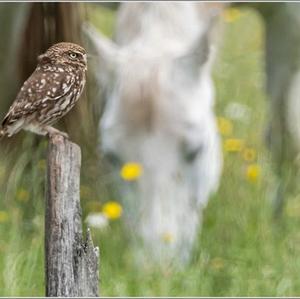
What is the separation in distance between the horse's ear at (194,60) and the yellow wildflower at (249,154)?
891 mm

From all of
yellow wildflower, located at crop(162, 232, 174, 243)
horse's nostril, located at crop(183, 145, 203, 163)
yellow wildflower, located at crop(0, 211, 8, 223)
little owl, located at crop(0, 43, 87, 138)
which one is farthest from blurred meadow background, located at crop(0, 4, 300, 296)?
little owl, located at crop(0, 43, 87, 138)

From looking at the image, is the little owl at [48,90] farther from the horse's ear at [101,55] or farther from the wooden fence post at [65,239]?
the horse's ear at [101,55]

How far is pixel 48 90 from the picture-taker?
343cm

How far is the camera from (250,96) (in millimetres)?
8352

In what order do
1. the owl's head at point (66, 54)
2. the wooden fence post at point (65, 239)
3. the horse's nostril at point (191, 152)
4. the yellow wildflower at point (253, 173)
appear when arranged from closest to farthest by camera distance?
1. the wooden fence post at point (65, 239)
2. the owl's head at point (66, 54)
3. the horse's nostril at point (191, 152)
4. the yellow wildflower at point (253, 173)

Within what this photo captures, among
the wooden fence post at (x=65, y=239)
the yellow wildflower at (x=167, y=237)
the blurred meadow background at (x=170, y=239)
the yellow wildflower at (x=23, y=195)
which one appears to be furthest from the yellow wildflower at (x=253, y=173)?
the wooden fence post at (x=65, y=239)

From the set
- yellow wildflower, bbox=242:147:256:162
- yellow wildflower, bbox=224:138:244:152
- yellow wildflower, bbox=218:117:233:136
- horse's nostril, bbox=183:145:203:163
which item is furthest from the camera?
yellow wildflower, bbox=218:117:233:136

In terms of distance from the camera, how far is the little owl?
11.0 feet

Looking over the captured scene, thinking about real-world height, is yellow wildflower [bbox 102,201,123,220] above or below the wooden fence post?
below

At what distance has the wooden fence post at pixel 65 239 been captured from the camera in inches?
123

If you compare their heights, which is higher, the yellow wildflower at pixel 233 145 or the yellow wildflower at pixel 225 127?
the yellow wildflower at pixel 225 127

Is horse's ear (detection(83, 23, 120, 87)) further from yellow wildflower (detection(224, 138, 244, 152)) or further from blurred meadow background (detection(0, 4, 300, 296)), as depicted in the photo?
yellow wildflower (detection(224, 138, 244, 152))

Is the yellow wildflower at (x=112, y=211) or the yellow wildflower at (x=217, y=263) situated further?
the yellow wildflower at (x=112, y=211)

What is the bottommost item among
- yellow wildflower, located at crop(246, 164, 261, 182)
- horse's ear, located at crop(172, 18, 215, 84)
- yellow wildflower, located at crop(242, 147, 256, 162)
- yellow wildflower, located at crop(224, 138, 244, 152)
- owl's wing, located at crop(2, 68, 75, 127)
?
yellow wildflower, located at crop(246, 164, 261, 182)
